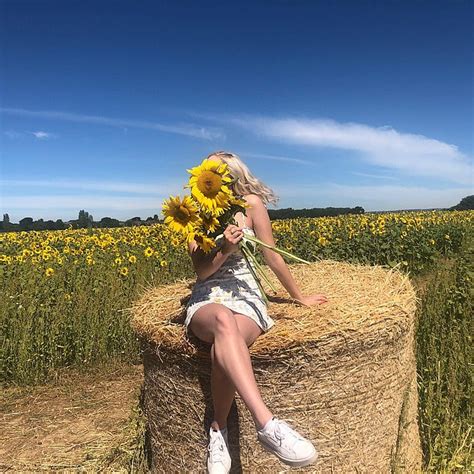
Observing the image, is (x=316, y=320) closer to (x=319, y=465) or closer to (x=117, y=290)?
(x=319, y=465)

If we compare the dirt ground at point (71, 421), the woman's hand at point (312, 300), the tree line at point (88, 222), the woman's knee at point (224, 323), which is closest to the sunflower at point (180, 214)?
the woman's knee at point (224, 323)

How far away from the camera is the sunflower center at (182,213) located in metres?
2.73

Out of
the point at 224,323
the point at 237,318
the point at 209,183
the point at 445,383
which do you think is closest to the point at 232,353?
the point at 224,323

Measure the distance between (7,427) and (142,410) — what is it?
1.31m

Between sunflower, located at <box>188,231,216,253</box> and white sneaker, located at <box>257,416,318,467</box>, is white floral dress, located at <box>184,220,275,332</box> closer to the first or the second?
sunflower, located at <box>188,231,216,253</box>

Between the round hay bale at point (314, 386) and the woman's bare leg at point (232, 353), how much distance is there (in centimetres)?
12

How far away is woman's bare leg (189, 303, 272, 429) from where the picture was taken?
2561 millimetres

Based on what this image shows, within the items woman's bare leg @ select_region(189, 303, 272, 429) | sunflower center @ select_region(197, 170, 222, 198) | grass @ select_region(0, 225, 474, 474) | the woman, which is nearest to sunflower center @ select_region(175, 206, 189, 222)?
sunflower center @ select_region(197, 170, 222, 198)

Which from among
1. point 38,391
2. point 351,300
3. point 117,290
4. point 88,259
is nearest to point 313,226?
point 88,259

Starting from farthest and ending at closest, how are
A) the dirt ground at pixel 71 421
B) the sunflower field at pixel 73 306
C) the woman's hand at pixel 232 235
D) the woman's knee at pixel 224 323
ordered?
1. the sunflower field at pixel 73 306
2. the dirt ground at pixel 71 421
3. the woman's hand at pixel 232 235
4. the woman's knee at pixel 224 323

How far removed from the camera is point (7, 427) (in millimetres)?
4531

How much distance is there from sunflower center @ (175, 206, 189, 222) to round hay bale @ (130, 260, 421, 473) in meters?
0.69

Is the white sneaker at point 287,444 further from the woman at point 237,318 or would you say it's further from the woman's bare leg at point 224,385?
the woman's bare leg at point 224,385

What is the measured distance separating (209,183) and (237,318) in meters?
0.76
